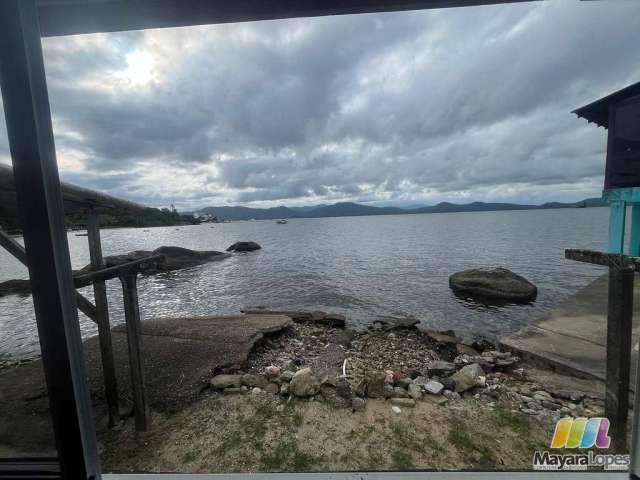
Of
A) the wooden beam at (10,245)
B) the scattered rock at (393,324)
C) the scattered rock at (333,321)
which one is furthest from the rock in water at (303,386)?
the scattered rock at (393,324)

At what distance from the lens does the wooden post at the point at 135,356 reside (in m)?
3.66

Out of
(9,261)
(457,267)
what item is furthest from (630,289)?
(457,267)

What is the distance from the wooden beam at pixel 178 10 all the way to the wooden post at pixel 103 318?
3.01 m

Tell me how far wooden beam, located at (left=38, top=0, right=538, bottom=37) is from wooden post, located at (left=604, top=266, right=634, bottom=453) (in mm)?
3699

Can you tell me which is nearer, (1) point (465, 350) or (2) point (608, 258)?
(2) point (608, 258)

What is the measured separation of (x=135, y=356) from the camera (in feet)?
12.3

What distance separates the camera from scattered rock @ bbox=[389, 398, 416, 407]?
14.0 feet

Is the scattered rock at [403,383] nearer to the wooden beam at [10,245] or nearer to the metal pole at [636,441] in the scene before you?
the metal pole at [636,441]

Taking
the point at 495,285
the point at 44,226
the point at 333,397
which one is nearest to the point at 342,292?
the point at 495,285

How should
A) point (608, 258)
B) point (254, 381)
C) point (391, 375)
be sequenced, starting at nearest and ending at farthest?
point (608, 258), point (254, 381), point (391, 375)

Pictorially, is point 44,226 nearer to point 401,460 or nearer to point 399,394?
point 401,460

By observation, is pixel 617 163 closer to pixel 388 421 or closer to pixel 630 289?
pixel 630 289

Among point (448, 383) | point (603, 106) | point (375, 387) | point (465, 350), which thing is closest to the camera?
point (375, 387)

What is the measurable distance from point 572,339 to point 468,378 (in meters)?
4.61
